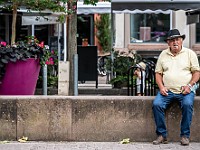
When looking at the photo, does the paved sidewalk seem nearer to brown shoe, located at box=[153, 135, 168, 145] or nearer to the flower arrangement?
brown shoe, located at box=[153, 135, 168, 145]

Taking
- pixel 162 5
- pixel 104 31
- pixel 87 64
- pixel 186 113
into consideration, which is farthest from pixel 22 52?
pixel 104 31

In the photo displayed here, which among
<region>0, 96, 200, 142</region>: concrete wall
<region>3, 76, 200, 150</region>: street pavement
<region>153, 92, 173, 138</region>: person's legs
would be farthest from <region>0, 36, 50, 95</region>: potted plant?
<region>153, 92, 173, 138</region>: person's legs

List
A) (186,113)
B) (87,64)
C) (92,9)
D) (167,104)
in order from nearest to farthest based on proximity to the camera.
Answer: (186,113)
(167,104)
(87,64)
(92,9)

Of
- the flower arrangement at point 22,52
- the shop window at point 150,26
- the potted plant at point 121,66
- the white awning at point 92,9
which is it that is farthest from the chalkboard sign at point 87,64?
the shop window at point 150,26

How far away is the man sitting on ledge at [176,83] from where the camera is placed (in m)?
7.52

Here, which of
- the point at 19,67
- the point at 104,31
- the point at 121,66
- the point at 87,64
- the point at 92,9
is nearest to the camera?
the point at 19,67

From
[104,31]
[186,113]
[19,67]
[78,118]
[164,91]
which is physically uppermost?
[104,31]

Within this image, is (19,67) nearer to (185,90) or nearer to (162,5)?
(185,90)

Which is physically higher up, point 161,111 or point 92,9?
point 92,9

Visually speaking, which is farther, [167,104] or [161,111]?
[167,104]

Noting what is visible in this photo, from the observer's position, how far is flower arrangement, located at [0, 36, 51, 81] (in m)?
8.54

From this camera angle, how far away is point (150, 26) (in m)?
21.1

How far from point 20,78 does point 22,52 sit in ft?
1.41

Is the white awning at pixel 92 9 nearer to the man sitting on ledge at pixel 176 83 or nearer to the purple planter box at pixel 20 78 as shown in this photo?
the purple planter box at pixel 20 78
